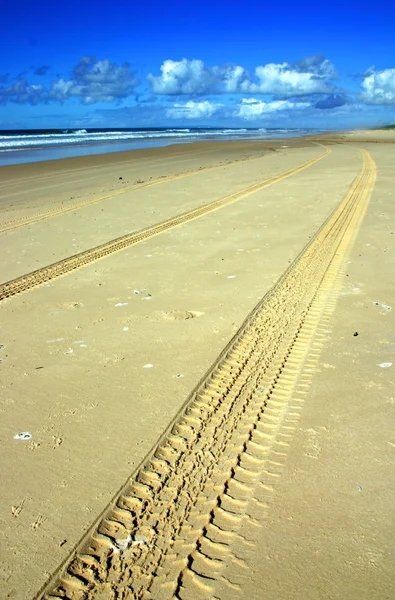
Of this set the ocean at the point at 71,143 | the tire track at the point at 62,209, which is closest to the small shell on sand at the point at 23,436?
the tire track at the point at 62,209

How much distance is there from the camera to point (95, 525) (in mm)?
2564

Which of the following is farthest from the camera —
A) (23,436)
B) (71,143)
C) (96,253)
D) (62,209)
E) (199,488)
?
(71,143)

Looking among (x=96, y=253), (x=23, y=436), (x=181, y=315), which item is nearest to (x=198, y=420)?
(x=23, y=436)

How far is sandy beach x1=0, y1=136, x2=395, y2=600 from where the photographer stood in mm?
2336

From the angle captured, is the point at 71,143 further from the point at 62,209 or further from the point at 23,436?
the point at 23,436

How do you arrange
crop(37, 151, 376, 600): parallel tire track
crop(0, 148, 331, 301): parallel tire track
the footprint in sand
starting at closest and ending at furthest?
crop(37, 151, 376, 600): parallel tire track → the footprint in sand → crop(0, 148, 331, 301): parallel tire track

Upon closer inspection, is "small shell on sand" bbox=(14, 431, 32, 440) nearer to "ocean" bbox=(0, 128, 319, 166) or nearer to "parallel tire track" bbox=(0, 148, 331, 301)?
"parallel tire track" bbox=(0, 148, 331, 301)

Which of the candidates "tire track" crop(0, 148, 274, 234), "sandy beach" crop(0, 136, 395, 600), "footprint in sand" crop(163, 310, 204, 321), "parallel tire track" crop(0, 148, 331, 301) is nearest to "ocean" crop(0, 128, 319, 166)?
"tire track" crop(0, 148, 274, 234)

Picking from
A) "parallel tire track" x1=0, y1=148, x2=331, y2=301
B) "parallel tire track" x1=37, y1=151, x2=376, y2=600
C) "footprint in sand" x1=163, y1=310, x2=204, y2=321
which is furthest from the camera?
"parallel tire track" x1=0, y1=148, x2=331, y2=301

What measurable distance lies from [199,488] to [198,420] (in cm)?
68

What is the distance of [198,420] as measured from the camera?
11.3ft

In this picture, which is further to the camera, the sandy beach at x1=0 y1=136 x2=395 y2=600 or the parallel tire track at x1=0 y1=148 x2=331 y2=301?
the parallel tire track at x1=0 y1=148 x2=331 y2=301

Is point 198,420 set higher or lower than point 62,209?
lower

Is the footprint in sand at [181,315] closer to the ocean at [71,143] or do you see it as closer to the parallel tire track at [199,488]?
the parallel tire track at [199,488]
